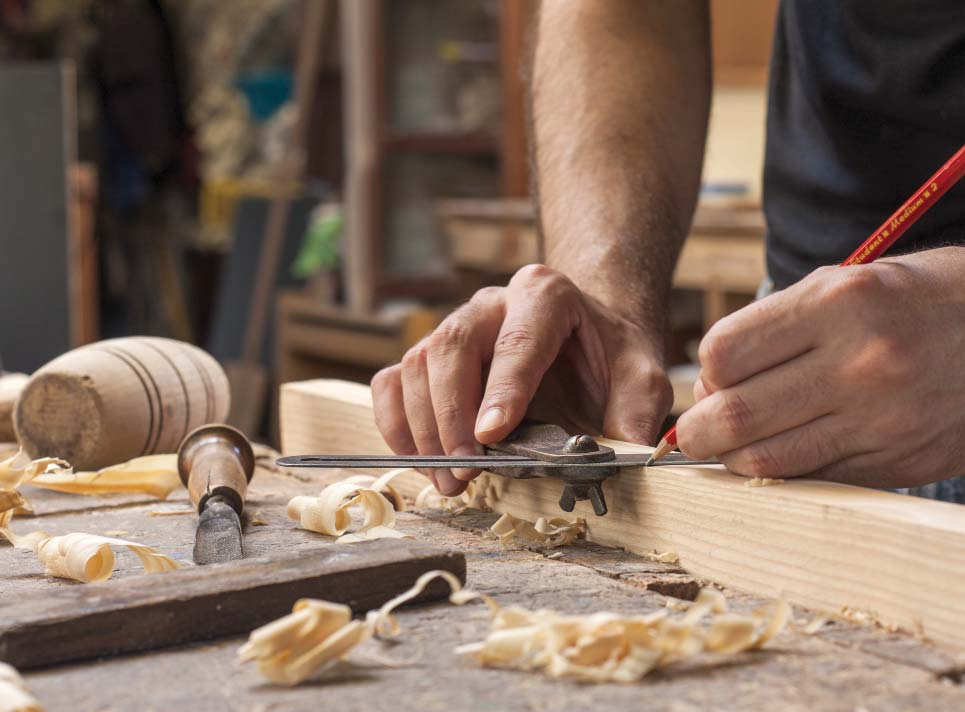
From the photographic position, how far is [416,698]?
0.73 m

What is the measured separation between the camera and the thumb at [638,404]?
129cm

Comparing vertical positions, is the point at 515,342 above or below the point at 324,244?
below

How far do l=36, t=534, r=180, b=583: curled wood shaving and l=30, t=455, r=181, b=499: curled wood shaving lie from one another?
13.2 inches

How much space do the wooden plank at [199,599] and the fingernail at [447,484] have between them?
0.28 meters

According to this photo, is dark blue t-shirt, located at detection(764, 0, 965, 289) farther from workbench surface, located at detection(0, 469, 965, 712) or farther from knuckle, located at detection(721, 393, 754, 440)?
workbench surface, located at detection(0, 469, 965, 712)

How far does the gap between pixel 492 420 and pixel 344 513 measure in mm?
173

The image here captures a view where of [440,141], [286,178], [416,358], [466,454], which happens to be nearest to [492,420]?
[466,454]

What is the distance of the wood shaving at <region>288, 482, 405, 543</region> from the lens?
115 cm

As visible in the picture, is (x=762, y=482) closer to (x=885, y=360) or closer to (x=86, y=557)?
(x=885, y=360)

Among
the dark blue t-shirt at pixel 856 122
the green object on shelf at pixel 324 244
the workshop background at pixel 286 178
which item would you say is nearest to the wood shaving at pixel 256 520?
the dark blue t-shirt at pixel 856 122

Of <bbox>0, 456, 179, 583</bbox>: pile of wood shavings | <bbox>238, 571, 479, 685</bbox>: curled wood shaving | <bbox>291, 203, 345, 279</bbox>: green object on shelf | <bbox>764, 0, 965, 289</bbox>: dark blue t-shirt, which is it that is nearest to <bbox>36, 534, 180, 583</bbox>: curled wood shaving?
<bbox>0, 456, 179, 583</bbox>: pile of wood shavings

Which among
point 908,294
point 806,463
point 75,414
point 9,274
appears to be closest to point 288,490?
point 75,414

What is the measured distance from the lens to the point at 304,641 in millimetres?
778

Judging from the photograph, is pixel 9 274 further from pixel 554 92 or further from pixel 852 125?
pixel 852 125
